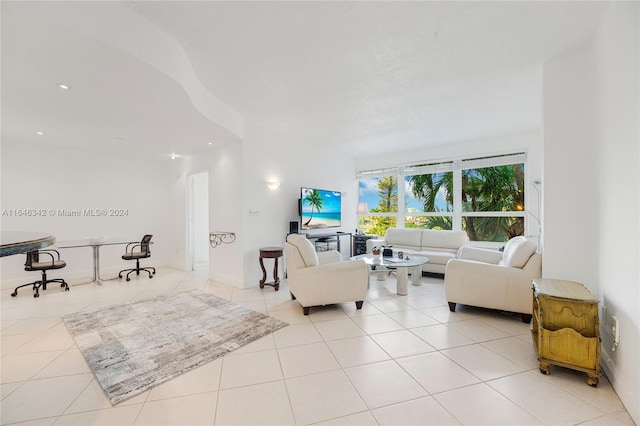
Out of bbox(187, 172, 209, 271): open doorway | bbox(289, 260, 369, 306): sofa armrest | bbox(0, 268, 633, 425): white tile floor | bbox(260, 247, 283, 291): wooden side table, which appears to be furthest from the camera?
bbox(187, 172, 209, 271): open doorway

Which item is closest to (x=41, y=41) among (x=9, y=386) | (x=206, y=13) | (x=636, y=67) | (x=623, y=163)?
(x=206, y=13)

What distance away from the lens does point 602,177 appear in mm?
2195

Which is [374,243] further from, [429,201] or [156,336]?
[156,336]

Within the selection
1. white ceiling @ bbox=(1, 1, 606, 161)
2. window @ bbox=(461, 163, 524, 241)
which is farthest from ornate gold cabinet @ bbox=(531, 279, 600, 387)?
window @ bbox=(461, 163, 524, 241)

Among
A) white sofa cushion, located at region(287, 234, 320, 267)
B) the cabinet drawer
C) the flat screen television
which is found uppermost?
the flat screen television

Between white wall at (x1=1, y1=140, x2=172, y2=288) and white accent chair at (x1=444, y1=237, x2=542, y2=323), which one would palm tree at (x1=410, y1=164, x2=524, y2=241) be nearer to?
white accent chair at (x1=444, y1=237, x2=542, y2=323)

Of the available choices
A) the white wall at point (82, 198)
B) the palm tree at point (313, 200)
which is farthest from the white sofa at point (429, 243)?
the white wall at point (82, 198)

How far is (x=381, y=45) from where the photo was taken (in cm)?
242

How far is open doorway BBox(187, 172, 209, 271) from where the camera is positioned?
585cm

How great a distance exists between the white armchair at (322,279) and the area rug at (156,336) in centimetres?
47

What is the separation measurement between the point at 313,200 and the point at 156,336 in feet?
11.4

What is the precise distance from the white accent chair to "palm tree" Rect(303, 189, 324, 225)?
2.83m

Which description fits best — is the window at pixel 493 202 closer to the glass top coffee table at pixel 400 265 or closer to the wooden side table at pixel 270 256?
the glass top coffee table at pixel 400 265

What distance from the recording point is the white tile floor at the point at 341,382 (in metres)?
1.68
